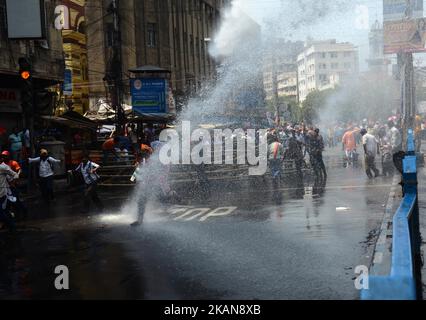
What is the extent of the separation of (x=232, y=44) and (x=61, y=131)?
39.6 feet

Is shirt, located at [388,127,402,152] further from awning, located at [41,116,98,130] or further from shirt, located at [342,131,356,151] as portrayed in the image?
awning, located at [41,116,98,130]

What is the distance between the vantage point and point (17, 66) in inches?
867

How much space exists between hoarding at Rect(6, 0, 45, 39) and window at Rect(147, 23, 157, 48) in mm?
23324

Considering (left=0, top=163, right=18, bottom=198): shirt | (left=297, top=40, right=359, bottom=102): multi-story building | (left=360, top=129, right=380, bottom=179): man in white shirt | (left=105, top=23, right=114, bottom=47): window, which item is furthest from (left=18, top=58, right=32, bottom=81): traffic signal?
(left=297, top=40, right=359, bottom=102): multi-story building

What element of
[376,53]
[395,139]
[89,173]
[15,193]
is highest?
[376,53]

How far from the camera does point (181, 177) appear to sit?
63.7 feet

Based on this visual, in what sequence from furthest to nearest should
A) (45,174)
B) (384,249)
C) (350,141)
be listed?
(350,141) → (45,174) → (384,249)

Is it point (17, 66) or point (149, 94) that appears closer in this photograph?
point (17, 66)

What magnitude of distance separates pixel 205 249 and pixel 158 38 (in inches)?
1426

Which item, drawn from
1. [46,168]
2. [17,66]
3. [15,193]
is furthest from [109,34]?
[15,193]

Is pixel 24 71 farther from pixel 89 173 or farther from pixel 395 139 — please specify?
pixel 395 139

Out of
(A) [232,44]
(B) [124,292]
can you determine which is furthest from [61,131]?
(B) [124,292]

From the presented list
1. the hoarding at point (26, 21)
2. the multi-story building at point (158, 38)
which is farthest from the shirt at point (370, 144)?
the multi-story building at point (158, 38)

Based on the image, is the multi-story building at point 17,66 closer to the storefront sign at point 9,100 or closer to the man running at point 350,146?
the storefront sign at point 9,100
